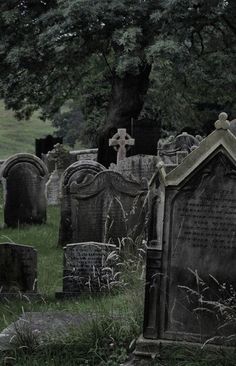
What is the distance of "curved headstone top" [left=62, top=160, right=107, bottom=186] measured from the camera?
42.9ft

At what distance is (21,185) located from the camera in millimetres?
14812

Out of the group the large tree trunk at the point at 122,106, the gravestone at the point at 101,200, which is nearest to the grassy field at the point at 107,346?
the gravestone at the point at 101,200

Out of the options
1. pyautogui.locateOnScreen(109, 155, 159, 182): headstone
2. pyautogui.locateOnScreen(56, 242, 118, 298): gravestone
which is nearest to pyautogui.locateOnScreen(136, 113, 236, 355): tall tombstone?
pyautogui.locateOnScreen(56, 242, 118, 298): gravestone

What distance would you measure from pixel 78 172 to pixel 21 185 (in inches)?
77.0

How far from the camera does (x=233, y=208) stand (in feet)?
18.1

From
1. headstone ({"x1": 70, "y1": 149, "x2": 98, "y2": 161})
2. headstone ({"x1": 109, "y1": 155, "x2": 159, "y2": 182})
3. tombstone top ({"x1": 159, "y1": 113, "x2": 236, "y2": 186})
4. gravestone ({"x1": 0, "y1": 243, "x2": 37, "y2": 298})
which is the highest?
headstone ({"x1": 70, "y1": 149, "x2": 98, "y2": 161})

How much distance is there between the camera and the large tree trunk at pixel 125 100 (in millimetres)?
24547

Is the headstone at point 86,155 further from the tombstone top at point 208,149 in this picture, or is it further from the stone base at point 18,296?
the tombstone top at point 208,149

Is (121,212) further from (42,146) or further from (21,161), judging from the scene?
(42,146)

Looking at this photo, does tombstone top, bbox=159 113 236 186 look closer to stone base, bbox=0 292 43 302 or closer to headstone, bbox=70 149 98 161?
stone base, bbox=0 292 43 302

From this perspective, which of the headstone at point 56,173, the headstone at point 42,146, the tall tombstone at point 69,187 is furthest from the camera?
the headstone at point 42,146

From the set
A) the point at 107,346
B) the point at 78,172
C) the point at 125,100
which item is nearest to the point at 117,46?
the point at 125,100

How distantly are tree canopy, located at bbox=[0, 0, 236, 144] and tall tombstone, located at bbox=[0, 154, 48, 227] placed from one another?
6.39 meters

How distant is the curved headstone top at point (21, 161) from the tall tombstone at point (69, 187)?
1393 millimetres
